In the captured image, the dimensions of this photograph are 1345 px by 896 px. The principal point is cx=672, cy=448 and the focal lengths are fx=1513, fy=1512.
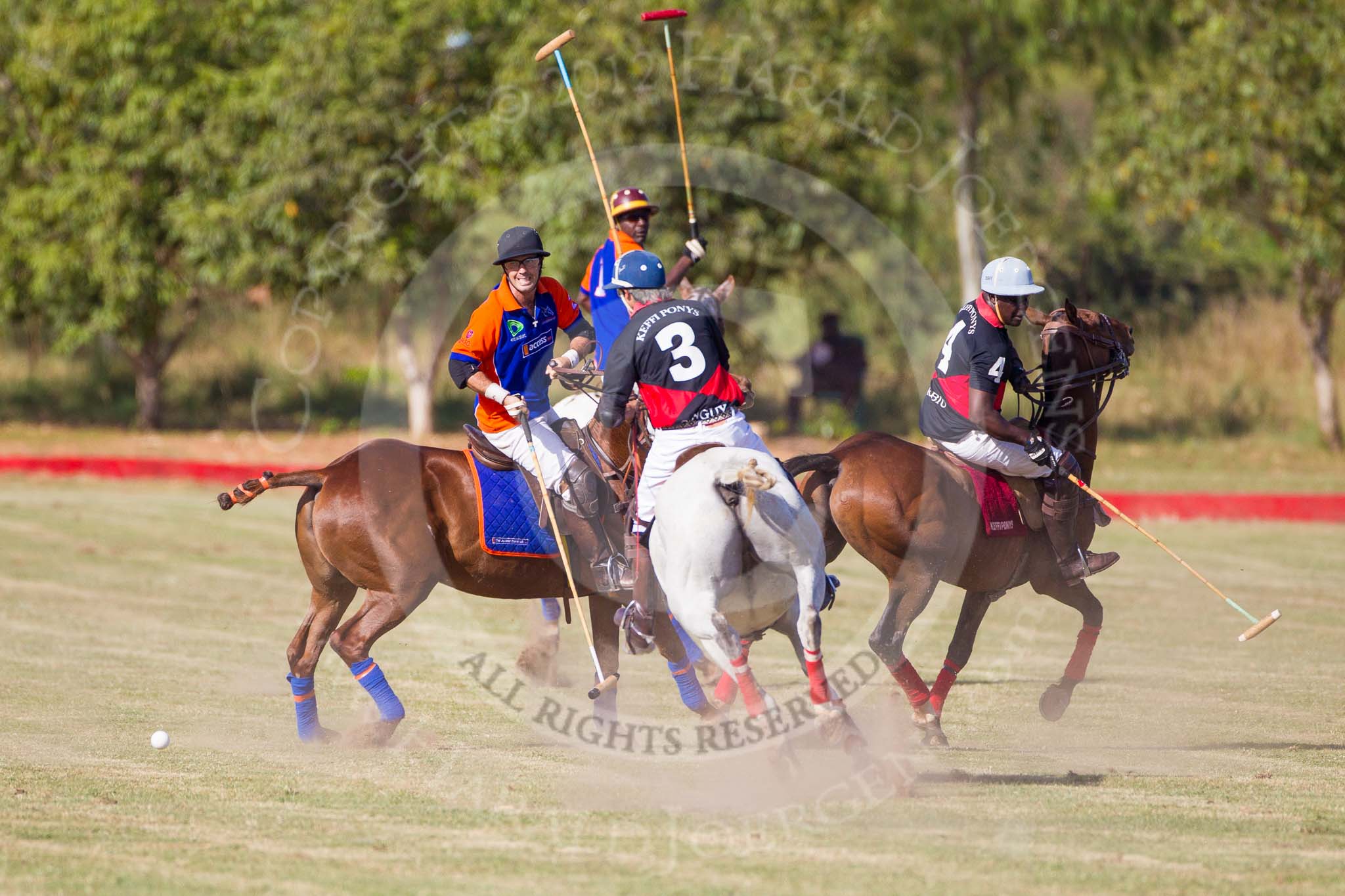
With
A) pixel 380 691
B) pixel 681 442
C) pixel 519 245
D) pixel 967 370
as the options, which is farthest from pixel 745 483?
pixel 380 691

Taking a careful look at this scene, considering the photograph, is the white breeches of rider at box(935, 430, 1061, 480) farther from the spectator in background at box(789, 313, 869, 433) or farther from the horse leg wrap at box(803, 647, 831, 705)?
the spectator in background at box(789, 313, 869, 433)

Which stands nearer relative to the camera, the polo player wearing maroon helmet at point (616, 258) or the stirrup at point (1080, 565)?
the stirrup at point (1080, 565)

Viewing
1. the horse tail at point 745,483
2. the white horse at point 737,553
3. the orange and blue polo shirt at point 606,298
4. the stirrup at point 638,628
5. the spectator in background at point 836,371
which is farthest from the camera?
the spectator in background at point 836,371

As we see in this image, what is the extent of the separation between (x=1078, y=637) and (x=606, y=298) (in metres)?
3.26

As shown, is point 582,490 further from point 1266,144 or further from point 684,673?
point 1266,144

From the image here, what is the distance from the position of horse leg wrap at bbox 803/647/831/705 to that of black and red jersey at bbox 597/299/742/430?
114 centimetres

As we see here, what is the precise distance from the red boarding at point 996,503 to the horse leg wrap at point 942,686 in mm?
722

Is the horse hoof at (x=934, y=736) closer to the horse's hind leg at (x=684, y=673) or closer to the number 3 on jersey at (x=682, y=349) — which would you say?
the horse's hind leg at (x=684, y=673)

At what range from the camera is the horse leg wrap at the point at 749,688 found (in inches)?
244

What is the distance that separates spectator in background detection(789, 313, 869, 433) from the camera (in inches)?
892

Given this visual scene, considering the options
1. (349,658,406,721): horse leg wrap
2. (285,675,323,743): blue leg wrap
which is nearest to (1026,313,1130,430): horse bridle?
(349,658,406,721): horse leg wrap

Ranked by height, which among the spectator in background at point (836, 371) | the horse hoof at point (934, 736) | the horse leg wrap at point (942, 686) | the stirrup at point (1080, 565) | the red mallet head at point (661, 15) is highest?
the red mallet head at point (661, 15)

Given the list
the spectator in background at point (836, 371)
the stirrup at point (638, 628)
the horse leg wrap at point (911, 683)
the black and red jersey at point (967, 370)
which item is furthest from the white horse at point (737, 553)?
the spectator in background at point (836, 371)

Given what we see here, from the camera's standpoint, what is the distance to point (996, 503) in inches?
305
